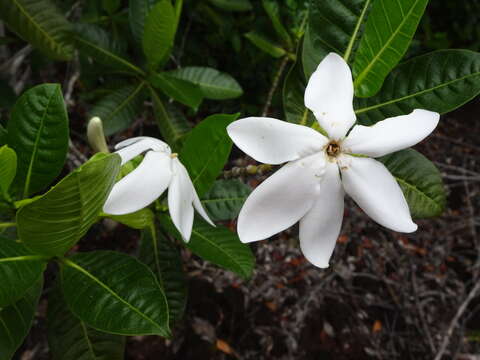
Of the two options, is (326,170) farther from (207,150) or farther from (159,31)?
(159,31)

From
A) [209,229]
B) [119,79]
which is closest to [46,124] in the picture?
[209,229]

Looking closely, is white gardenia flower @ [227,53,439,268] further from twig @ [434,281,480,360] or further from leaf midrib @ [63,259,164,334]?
twig @ [434,281,480,360]

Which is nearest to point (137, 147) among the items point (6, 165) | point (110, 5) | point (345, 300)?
point (6, 165)

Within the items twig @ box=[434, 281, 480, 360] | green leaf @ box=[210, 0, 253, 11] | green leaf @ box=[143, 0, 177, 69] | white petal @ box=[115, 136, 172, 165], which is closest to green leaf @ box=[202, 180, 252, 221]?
white petal @ box=[115, 136, 172, 165]

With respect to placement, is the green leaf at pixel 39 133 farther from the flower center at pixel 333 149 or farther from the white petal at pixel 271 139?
the flower center at pixel 333 149

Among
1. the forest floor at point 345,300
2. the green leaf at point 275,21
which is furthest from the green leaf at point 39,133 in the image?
the green leaf at point 275,21

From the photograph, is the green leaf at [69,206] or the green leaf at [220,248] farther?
the green leaf at [220,248]

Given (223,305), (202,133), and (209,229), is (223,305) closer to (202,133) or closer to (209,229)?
(209,229)
